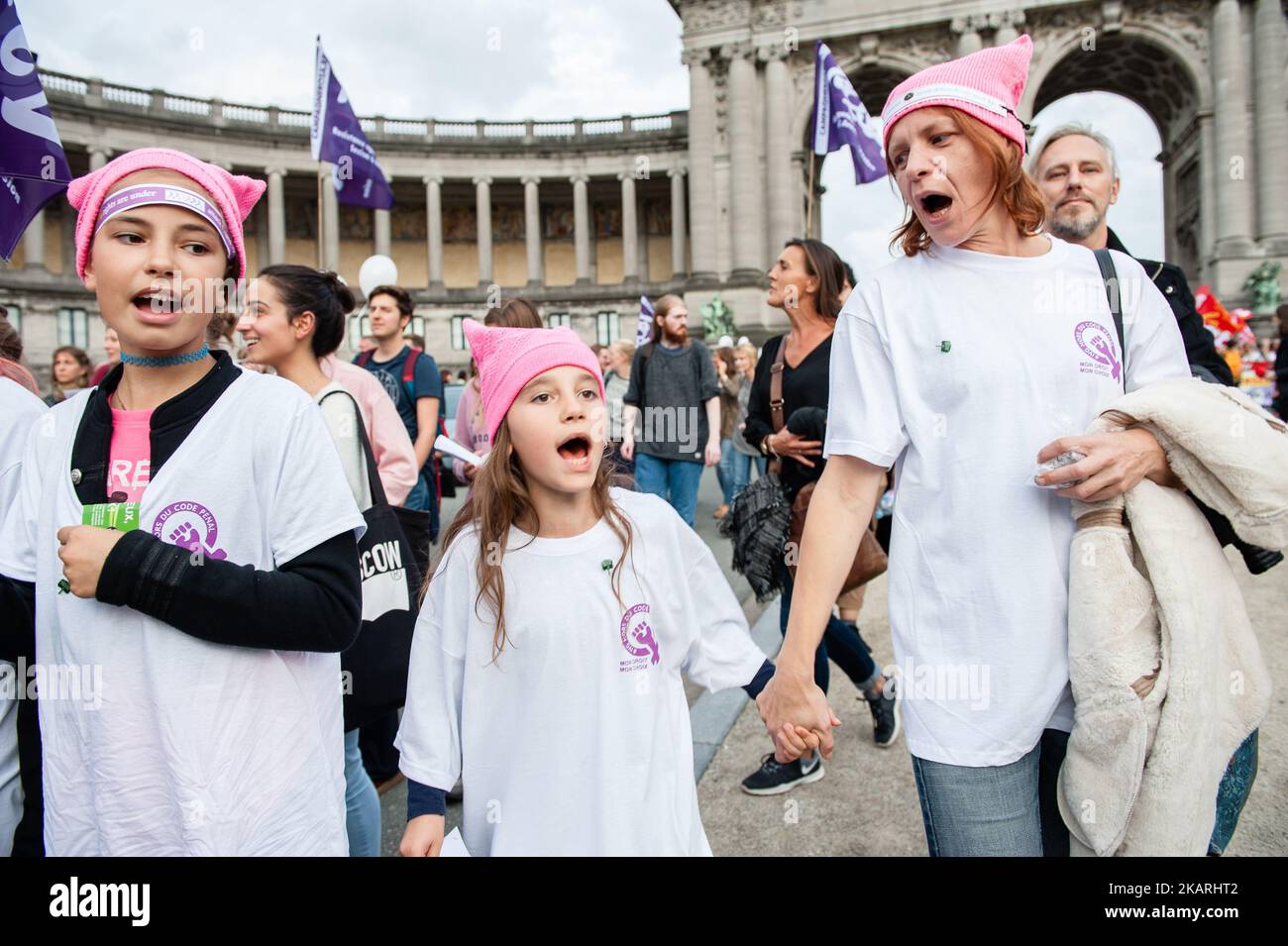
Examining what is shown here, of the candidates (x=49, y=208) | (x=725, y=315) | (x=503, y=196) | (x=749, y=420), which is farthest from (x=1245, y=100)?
(x=49, y=208)

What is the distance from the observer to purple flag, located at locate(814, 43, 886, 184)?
40.0ft

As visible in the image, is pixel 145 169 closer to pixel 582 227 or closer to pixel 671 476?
pixel 671 476

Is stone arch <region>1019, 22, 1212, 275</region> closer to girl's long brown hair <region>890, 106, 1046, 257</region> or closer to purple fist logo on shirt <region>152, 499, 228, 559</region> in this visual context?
girl's long brown hair <region>890, 106, 1046, 257</region>

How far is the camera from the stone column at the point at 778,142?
1443 inches

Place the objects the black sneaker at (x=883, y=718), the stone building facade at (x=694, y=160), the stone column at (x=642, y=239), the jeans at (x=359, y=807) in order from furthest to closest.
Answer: the stone column at (x=642, y=239) → the stone building facade at (x=694, y=160) → the black sneaker at (x=883, y=718) → the jeans at (x=359, y=807)

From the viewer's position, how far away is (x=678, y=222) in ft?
143

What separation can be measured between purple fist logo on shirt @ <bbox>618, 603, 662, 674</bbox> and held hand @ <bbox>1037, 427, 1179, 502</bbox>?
2.92 feet

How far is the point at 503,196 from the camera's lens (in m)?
47.2

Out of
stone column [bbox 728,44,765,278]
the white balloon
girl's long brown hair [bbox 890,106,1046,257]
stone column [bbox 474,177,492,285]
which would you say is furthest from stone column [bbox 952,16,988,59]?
girl's long brown hair [bbox 890,106,1046,257]

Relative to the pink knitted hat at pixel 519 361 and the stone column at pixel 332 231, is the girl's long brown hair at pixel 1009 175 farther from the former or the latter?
the stone column at pixel 332 231

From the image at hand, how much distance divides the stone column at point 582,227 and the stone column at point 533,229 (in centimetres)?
194

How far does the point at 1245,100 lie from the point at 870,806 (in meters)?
38.9

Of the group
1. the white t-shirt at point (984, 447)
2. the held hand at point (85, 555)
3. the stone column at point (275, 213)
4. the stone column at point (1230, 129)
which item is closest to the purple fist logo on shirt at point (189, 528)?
the held hand at point (85, 555)
